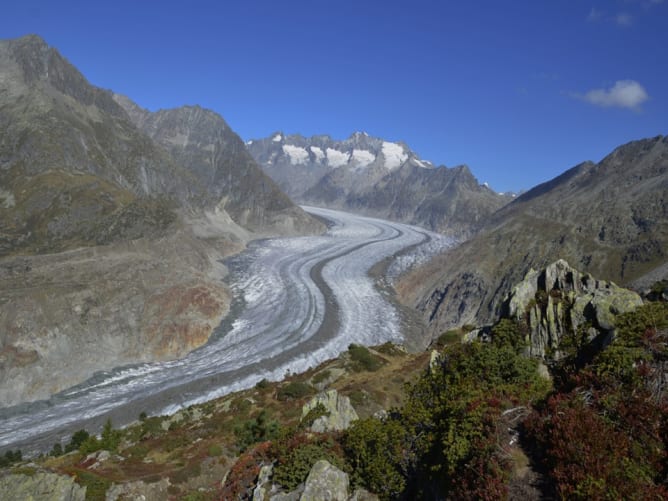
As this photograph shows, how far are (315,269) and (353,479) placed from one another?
123041 millimetres

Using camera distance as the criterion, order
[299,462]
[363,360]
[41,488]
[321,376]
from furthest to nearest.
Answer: [363,360]
[321,376]
[41,488]
[299,462]

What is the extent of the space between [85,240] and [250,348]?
58.9 m

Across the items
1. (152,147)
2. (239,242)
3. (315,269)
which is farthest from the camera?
(152,147)

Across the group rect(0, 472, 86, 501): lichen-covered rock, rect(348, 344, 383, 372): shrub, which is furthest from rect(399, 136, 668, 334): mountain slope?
rect(0, 472, 86, 501): lichen-covered rock

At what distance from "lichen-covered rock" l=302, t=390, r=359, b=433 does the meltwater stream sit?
134 ft

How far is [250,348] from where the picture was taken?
78000mm

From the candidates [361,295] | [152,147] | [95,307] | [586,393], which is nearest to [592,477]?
[586,393]

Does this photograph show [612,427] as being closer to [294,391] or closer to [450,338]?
[294,391]

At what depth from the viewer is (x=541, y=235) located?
11731 centimetres

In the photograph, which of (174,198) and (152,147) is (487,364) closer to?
(174,198)

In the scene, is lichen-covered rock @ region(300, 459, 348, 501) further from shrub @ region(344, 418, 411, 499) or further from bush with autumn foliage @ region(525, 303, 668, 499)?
bush with autumn foliage @ region(525, 303, 668, 499)

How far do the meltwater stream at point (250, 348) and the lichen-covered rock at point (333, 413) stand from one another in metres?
41.0

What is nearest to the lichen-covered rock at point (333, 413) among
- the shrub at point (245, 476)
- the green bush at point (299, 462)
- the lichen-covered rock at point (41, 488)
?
the shrub at point (245, 476)

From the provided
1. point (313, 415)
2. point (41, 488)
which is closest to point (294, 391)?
point (313, 415)
